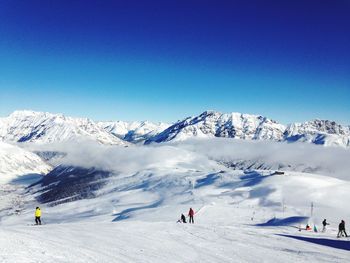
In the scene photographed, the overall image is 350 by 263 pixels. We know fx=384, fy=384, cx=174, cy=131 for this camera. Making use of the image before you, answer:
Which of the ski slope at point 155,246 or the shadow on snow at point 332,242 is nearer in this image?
the ski slope at point 155,246

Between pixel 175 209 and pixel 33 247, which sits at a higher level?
pixel 33 247

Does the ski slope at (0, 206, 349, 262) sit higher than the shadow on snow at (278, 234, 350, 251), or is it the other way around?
the ski slope at (0, 206, 349, 262)

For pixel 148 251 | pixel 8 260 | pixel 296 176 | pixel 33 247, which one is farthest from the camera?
pixel 296 176

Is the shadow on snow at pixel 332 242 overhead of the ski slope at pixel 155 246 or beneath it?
beneath

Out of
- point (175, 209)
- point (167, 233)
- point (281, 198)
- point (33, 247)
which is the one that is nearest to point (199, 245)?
point (167, 233)

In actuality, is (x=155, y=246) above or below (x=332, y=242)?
above

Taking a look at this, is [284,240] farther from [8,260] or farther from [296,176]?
[296,176]

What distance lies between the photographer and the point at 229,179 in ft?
598

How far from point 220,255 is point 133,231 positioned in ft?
38.5

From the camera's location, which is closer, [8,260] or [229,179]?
[8,260]

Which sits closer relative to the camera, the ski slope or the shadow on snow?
the ski slope

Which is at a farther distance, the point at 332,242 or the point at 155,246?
the point at 332,242

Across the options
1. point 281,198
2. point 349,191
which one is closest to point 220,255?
point 281,198

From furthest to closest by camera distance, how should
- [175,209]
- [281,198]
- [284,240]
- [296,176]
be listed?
[296,176], [281,198], [175,209], [284,240]
